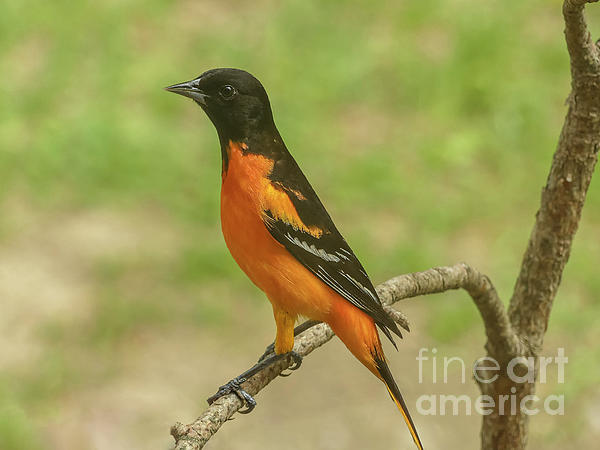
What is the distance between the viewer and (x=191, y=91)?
2.57 metres

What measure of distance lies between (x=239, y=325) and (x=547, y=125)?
3.61 m

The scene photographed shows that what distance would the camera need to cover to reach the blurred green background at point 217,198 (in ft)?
20.6

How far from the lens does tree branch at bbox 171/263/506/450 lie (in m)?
2.87

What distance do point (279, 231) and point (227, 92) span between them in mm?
445

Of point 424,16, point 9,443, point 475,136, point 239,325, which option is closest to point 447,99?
point 475,136

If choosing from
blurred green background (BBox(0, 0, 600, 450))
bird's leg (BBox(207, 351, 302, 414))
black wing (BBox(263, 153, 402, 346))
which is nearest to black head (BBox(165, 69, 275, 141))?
black wing (BBox(263, 153, 402, 346))

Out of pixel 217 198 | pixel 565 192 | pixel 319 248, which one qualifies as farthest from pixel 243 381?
pixel 217 198

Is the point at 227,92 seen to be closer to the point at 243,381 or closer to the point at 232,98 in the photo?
the point at 232,98

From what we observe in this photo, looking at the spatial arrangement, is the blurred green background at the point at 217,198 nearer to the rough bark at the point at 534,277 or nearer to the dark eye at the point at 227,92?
the rough bark at the point at 534,277

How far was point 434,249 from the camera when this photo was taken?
7.42 m

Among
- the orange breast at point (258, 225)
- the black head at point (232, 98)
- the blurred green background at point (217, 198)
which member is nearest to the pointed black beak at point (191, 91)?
the black head at point (232, 98)

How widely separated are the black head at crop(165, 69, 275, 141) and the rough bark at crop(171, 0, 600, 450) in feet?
2.79

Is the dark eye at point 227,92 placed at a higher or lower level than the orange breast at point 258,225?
higher

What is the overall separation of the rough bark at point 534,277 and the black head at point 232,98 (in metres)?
0.85
